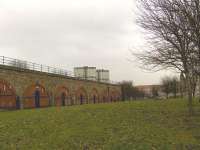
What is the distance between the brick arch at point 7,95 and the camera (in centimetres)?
2973

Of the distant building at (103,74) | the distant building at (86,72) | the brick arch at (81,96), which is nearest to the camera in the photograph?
the brick arch at (81,96)

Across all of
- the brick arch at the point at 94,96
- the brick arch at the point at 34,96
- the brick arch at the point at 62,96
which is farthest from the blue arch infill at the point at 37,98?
the brick arch at the point at 94,96

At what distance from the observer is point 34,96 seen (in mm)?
35875

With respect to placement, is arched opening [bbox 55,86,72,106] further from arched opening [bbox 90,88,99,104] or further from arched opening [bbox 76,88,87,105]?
arched opening [bbox 90,88,99,104]

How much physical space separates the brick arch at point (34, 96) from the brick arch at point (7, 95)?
7.22 feet

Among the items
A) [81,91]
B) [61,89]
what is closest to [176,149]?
[61,89]

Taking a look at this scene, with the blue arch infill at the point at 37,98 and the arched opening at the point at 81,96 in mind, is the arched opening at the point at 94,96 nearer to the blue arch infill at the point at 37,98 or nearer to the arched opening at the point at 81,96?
the arched opening at the point at 81,96

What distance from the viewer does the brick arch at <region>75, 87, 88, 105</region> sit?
51725mm

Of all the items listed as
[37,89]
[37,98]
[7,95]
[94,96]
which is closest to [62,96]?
[37,98]

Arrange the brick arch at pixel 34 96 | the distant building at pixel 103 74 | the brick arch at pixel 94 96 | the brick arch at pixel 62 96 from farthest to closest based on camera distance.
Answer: the distant building at pixel 103 74
the brick arch at pixel 94 96
the brick arch at pixel 62 96
the brick arch at pixel 34 96

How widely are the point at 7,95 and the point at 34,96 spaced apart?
5.62 metres

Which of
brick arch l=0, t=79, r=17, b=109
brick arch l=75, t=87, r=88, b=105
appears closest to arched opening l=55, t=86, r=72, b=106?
brick arch l=75, t=87, r=88, b=105

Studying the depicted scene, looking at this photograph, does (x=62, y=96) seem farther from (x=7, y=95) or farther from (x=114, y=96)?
(x=114, y=96)

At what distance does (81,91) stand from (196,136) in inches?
1641
